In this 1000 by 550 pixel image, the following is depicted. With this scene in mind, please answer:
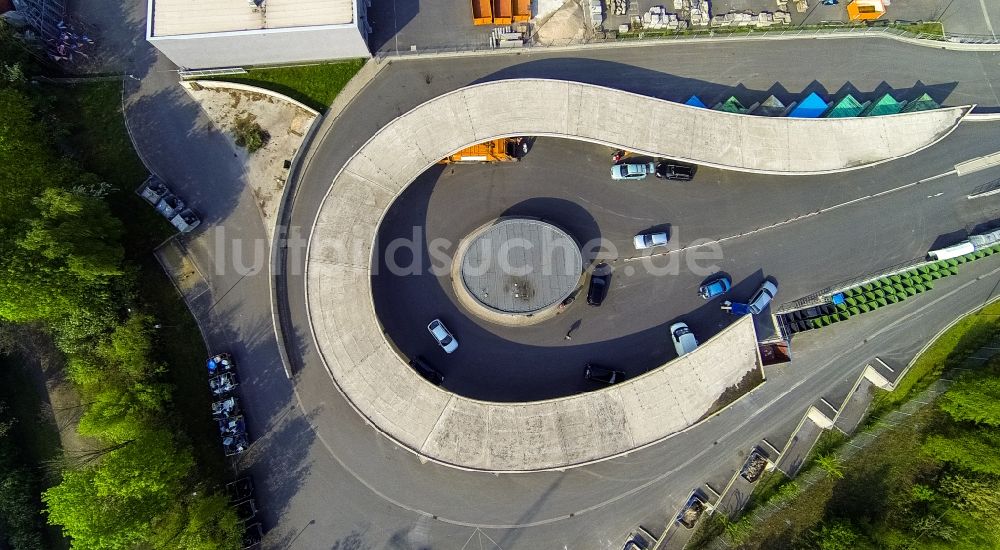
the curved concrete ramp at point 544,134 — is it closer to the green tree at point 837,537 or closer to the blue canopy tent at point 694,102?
the blue canopy tent at point 694,102

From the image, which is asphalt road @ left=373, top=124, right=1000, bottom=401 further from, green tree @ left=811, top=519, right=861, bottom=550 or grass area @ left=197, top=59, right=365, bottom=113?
green tree @ left=811, top=519, right=861, bottom=550

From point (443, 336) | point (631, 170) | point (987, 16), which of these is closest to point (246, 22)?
point (443, 336)

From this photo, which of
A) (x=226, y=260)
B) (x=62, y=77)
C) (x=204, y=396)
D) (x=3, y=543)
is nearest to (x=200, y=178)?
(x=226, y=260)

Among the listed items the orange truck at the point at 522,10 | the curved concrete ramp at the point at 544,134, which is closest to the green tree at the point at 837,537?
the curved concrete ramp at the point at 544,134

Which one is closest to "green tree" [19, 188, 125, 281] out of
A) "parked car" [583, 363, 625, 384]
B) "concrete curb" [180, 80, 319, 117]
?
"concrete curb" [180, 80, 319, 117]

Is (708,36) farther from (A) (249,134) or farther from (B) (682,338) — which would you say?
(A) (249,134)
